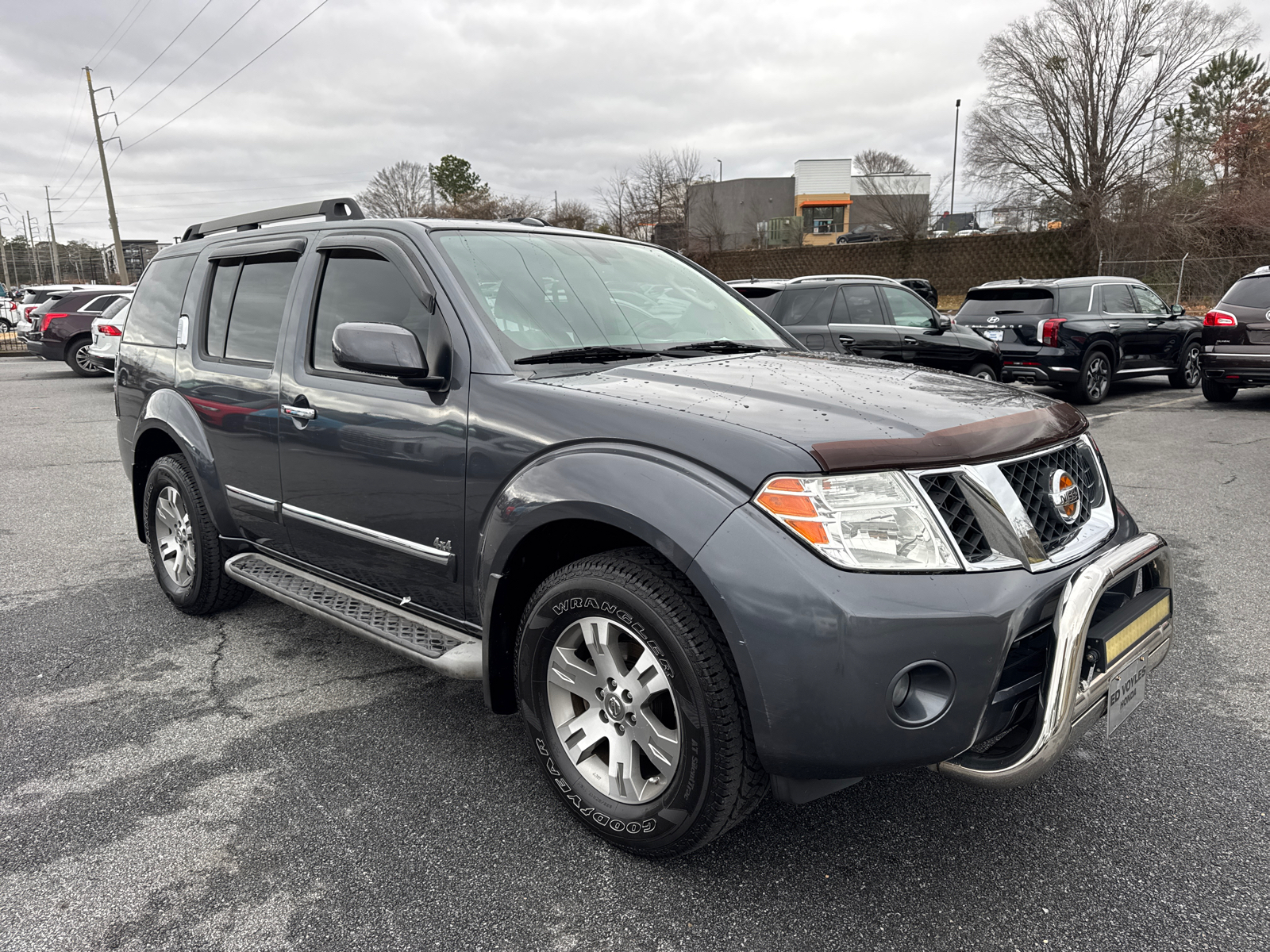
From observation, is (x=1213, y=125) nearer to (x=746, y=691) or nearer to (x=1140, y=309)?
(x=1140, y=309)

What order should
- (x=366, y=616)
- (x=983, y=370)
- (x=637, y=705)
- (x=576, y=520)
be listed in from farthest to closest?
(x=983, y=370) → (x=366, y=616) → (x=576, y=520) → (x=637, y=705)

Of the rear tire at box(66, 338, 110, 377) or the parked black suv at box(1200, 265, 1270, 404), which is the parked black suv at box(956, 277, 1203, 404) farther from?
the rear tire at box(66, 338, 110, 377)

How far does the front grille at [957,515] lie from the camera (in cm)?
207

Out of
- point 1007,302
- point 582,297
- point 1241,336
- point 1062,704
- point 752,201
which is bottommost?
point 1062,704

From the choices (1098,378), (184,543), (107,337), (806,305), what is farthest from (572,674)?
(107,337)

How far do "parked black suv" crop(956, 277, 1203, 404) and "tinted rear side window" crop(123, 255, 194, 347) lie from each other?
32.1 feet

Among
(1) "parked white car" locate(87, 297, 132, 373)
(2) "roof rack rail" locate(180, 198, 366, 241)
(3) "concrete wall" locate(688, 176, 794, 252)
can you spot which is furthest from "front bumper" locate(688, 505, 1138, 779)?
(3) "concrete wall" locate(688, 176, 794, 252)

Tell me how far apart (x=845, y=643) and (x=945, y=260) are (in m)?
35.3

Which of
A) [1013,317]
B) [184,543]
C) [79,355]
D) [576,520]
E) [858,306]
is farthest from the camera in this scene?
[79,355]

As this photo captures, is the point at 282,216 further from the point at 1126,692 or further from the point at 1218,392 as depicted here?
the point at 1218,392

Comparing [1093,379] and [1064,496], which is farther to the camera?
[1093,379]

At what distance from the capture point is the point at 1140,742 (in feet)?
9.88

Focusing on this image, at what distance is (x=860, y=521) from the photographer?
203cm

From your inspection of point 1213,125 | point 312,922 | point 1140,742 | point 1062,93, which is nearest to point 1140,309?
point 1140,742
